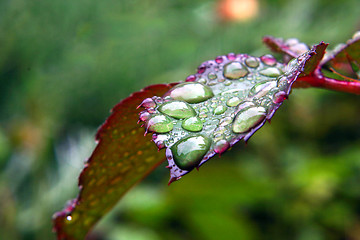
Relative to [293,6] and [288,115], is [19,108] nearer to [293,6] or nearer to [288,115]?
[288,115]

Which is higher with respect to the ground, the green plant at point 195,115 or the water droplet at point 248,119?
the green plant at point 195,115

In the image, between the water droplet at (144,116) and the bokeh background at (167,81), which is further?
the bokeh background at (167,81)

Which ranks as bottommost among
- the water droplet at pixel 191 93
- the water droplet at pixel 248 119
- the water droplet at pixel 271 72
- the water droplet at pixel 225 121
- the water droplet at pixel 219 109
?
the water droplet at pixel 248 119

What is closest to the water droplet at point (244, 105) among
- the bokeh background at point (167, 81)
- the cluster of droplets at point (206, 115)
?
the cluster of droplets at point (206, 115)

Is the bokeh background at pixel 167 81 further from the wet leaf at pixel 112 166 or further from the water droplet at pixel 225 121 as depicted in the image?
the water droplet at pixel 225 121

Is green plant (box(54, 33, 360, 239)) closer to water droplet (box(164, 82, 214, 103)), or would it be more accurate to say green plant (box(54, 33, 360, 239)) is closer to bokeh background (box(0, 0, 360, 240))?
water droplet (box(164, 82, 214, 103))

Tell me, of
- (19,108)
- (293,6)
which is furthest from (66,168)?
(293,6)

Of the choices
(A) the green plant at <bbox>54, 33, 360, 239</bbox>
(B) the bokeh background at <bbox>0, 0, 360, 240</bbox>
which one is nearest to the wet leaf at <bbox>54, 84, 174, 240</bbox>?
(A) the green plant at <bbox>54, 33, 360, 239</bbox>
